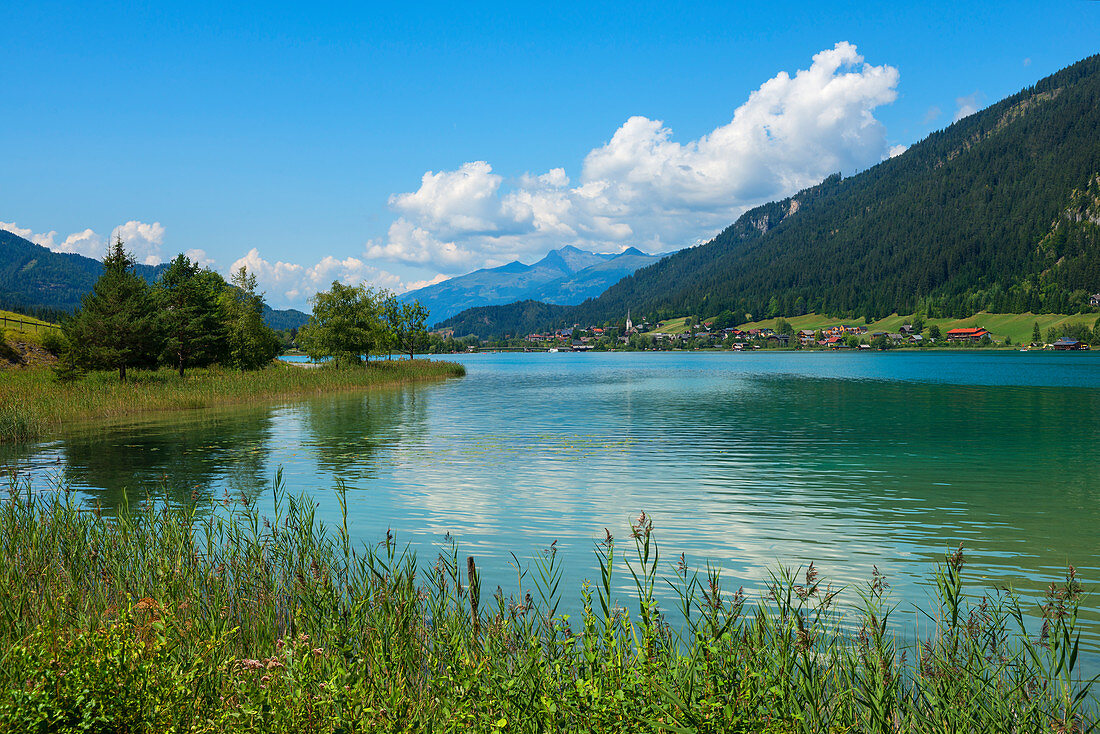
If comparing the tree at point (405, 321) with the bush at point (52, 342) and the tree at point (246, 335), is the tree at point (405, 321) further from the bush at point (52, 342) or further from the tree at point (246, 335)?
the bush at point (52, 342)

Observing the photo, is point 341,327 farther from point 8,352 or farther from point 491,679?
point 491,679

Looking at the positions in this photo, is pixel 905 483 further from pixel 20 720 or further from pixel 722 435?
pixel 20 720

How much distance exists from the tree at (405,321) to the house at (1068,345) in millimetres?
190547

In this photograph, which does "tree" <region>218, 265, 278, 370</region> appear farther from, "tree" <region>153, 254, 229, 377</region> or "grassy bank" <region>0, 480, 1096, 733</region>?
"grassy bank" <region>0, 480, 1096, 733</region>

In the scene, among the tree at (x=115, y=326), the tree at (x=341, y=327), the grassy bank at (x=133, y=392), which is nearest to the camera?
the grassy bank at (x=133, y=392)

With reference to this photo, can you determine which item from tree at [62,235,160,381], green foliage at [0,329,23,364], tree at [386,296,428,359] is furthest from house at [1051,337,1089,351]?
green foliage at [0,329,23,364]

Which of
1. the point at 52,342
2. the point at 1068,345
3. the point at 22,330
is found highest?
the point at 22,330

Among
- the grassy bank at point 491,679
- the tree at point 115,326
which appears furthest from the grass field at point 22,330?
the grassy bank at point 491,679

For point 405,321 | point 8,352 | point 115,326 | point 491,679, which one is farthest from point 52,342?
point 491,679

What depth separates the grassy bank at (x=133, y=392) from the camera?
33406mm

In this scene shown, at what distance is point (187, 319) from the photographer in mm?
60688

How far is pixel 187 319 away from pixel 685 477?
57.1 m

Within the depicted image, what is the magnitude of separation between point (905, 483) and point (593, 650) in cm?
1888

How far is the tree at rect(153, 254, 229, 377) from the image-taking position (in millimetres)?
58719
